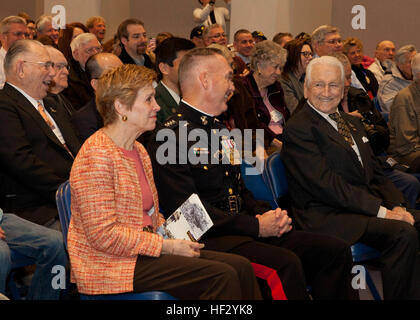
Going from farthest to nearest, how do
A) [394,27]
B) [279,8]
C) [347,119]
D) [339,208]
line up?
1. [394,27]
2. [279,8]
3. [347,119]
4. [339,208]

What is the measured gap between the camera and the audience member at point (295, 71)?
18.4 ft

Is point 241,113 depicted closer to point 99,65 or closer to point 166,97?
point 166,97

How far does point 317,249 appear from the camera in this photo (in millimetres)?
3092

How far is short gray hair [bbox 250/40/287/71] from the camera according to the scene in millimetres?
5098

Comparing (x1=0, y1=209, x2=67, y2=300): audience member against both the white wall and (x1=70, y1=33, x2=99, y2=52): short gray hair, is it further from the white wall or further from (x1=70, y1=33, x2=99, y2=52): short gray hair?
the white wall

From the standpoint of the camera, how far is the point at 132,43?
630cm

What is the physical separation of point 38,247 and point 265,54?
107 inches

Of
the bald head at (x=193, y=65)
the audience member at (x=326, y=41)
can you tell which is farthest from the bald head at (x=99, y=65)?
the audience member at (x=326, y=41)

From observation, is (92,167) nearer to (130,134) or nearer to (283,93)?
(130,134)

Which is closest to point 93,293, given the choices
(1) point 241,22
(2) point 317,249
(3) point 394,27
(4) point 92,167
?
(4) point 92,167

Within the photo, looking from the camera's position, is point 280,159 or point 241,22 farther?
point 241,22

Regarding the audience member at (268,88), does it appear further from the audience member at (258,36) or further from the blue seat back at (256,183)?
the audience member at (258,36)
